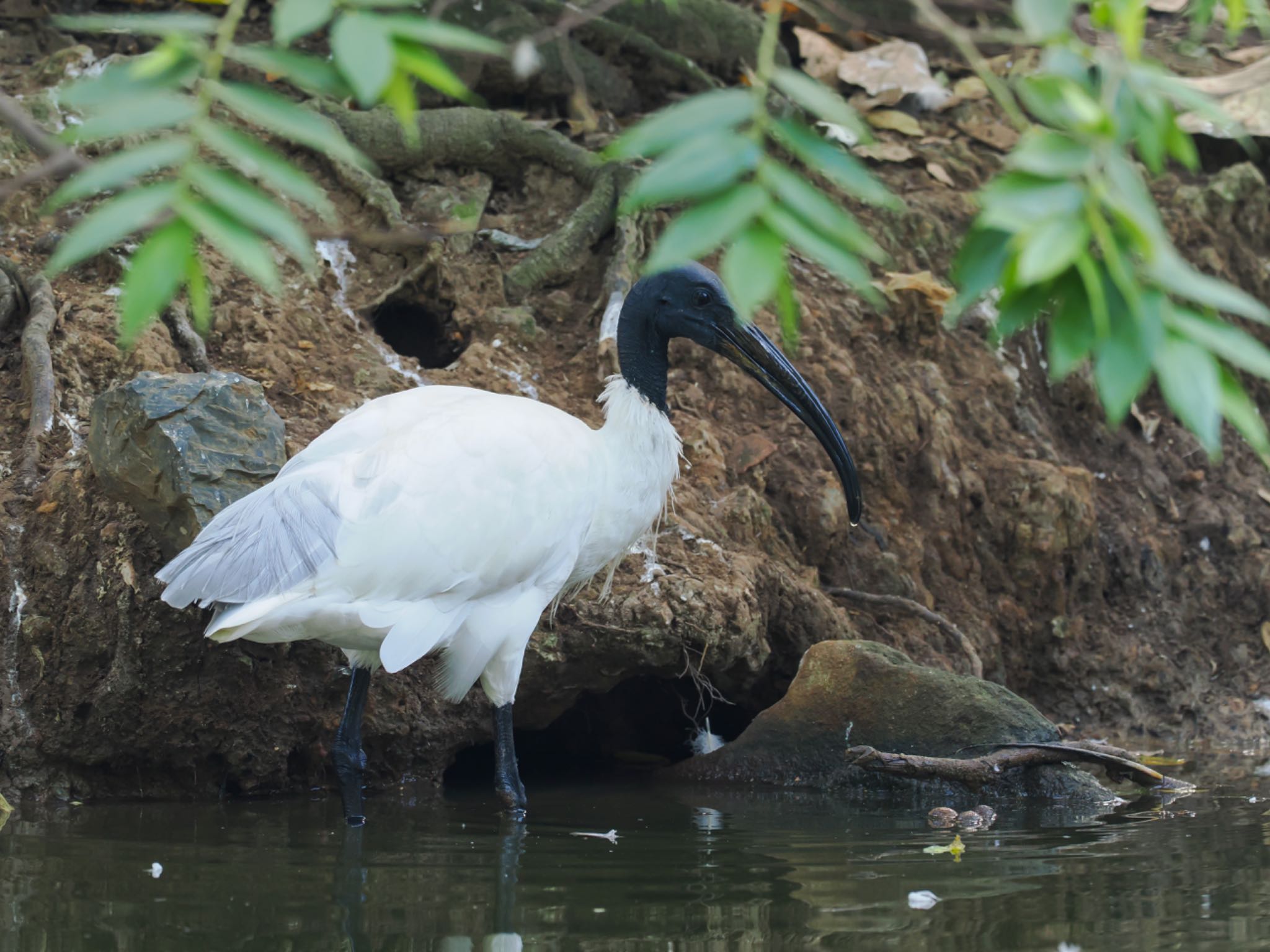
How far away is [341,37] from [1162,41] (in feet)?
29.3

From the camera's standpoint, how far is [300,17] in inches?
49.8

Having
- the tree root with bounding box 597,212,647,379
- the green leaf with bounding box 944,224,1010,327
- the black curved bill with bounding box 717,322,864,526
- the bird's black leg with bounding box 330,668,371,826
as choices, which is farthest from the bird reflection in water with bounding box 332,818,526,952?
the tree root with bounding box 597,212,647,379

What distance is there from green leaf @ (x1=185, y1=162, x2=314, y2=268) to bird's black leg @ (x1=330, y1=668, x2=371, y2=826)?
3.69 metres

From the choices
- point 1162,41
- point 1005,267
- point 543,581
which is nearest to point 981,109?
point 1162,41

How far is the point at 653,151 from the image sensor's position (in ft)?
4.28

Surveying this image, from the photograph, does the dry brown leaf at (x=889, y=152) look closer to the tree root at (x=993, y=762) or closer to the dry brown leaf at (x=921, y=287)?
the dry brown leaf at (x=921, y=287)

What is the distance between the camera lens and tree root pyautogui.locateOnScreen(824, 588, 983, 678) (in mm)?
6316

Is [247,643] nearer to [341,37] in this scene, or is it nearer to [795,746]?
[795,746]

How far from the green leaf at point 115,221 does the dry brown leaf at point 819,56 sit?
7.93m

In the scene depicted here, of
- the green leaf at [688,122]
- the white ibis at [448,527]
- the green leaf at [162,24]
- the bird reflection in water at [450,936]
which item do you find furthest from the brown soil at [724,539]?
the green leaf at [688,122]

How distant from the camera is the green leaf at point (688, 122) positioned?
1.29 meters

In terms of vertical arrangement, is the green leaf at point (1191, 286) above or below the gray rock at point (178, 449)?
below

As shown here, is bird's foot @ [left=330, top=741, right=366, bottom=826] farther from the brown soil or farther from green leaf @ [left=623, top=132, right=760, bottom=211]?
green leaf @ [left=623, top=132, right=760, bottom=211]

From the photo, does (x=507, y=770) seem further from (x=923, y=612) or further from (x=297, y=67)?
(x=297, y=67)
